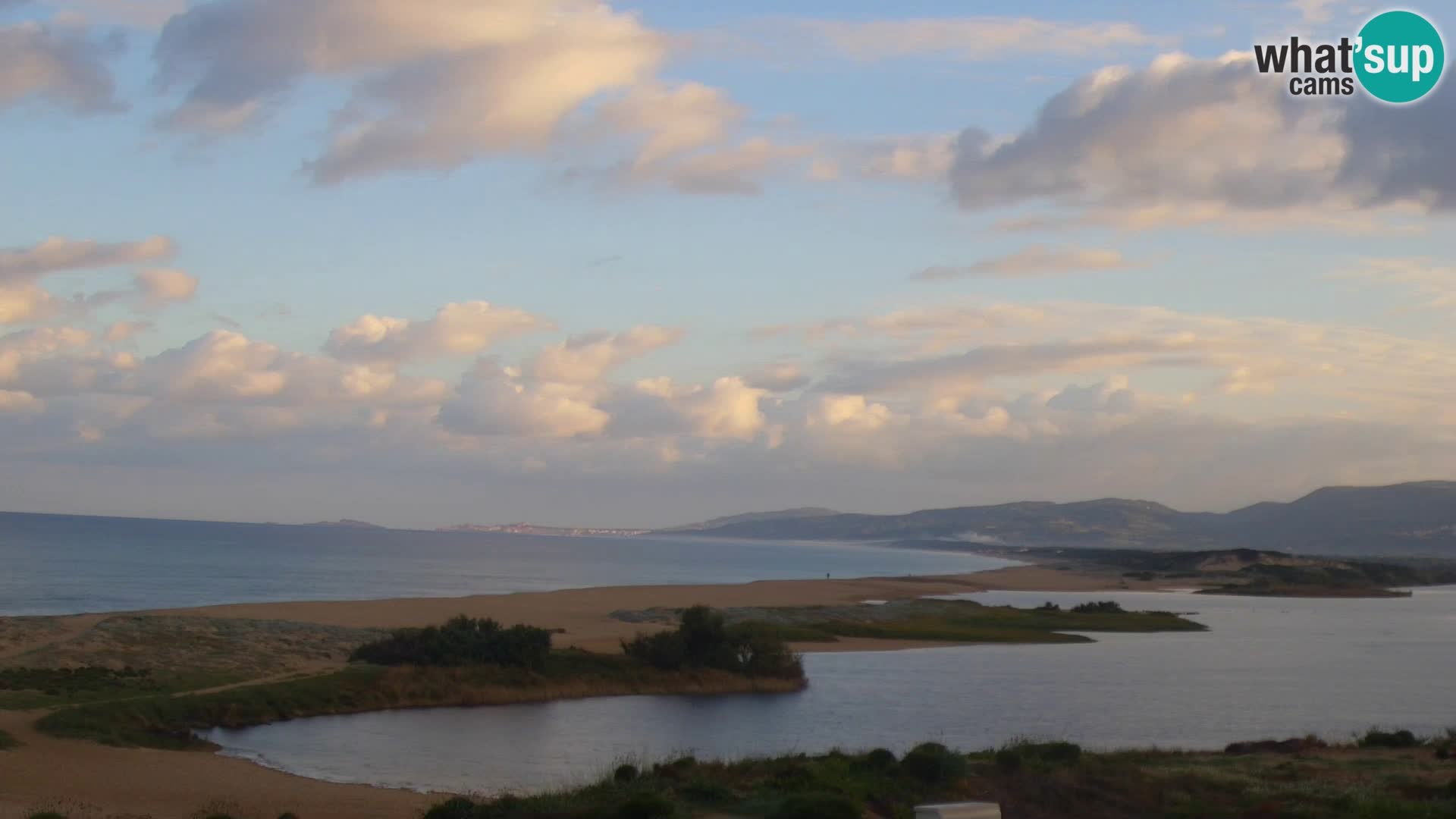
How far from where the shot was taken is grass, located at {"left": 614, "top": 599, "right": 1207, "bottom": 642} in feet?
195

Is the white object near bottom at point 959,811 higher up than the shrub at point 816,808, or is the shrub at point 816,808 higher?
the white object near bottom at point 959,811

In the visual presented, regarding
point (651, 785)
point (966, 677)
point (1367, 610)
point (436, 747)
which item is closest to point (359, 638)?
point (436, 747)

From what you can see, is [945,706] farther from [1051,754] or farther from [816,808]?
[816,808]

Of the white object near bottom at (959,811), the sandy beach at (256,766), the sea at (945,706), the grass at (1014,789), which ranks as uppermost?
the white object near bottom at (959,811)

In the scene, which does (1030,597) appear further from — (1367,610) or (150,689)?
(150,689)

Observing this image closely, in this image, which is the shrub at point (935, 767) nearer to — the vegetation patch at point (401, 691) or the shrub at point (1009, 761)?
the shrub at point (1009, 761)

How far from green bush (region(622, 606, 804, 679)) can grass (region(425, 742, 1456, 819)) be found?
1984cm

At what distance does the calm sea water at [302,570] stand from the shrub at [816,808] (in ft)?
190

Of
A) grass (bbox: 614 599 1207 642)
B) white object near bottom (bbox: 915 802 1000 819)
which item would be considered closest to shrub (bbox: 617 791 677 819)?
white object near bottom (bbox: 915 802 1000 819)

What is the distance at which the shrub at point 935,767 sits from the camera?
61.7ft

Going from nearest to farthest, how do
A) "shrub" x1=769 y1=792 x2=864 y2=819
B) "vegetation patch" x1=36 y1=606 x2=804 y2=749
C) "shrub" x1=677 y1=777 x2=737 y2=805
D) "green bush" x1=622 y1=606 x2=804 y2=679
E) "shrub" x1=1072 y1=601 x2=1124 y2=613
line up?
"shrub" x1=769 y1=792 x2=864 y2=819 < "shrub" x1=677 y1=777 x2=737 y2=805 < "vegetation patch" x1=36 y1=606 x2=804 y2=749 < "green bush" x1=622 y1=606 x2=804 y2=679 < "shrub" x1=1072 y1=601 x2=1124 y2=613

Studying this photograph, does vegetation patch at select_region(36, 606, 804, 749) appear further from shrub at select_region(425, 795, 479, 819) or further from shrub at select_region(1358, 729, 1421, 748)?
shrub at select_region(1358, 729, 1421, 748)

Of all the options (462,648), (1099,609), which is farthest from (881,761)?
(1099,609)

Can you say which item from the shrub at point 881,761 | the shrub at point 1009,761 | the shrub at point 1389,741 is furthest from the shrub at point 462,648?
the shrub at point 1389,741
